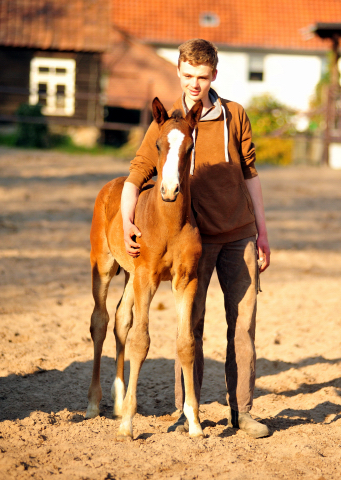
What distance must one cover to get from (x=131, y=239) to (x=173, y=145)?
2.49 feet

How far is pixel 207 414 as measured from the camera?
14.6 feet

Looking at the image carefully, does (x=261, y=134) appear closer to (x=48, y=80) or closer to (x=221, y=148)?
(x=48, y=80)

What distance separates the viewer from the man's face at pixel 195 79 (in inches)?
140

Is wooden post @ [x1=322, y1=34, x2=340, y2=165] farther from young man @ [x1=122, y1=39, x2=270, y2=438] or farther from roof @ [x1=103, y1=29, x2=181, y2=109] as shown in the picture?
young man @ [x1=122, y1=39, x2=270, y2=438]

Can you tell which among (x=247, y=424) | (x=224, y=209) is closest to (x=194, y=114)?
(x=224, y=209)

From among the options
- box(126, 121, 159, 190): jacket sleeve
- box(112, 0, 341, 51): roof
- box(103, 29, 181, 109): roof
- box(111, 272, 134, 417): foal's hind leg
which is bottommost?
box(111, 272, 134, 417): foal's hind leg

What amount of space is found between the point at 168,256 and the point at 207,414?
1.55m

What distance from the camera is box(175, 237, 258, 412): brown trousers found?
3994 millimetres

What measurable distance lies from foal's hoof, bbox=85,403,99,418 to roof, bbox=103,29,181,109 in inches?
911

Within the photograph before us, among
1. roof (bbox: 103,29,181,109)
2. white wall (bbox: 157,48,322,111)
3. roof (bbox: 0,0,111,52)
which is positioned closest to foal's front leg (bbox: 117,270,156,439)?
roof (bbox: 0,0,111,52)

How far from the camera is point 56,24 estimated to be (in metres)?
24.0

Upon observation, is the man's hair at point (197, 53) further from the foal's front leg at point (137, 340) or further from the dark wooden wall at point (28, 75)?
the dark wooden wall at point (28, 75)

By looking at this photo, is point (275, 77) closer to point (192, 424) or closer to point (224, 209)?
point (224, 209)

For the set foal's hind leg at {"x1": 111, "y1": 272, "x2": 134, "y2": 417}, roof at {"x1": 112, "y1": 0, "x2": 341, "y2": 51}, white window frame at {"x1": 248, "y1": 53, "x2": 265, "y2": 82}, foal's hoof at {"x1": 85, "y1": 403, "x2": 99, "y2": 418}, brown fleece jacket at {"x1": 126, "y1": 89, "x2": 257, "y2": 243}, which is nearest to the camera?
brown fleece jacket at {"x1": 126, "y1": 89, "x2": 257, "y2": 243}
